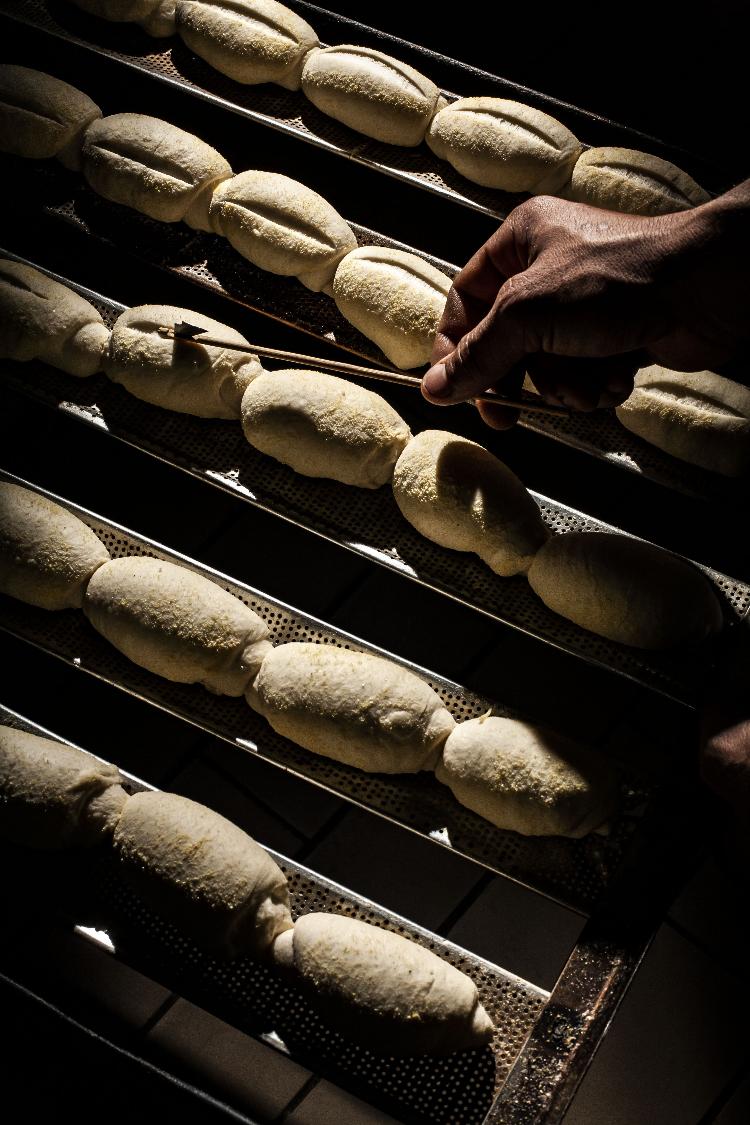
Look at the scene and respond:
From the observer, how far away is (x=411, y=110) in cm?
207

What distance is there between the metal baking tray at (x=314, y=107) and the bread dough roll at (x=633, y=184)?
0.36 ft

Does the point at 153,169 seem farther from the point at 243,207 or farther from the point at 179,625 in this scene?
the point at 179,625

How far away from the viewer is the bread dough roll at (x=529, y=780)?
1.54 meters

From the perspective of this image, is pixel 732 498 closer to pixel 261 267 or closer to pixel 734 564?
pixel 734 564

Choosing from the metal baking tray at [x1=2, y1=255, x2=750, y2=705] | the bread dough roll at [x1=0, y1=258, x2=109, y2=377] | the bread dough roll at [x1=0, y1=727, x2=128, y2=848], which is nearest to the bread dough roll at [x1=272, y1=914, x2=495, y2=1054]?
the bread dough roll at [x1=0, y1=727, x2=128, y2=848]

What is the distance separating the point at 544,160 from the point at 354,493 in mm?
853

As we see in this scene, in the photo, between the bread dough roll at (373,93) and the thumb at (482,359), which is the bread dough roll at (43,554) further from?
the bread dough roll at (373,93)

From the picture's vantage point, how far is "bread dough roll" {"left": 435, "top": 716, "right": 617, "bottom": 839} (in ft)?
5.04

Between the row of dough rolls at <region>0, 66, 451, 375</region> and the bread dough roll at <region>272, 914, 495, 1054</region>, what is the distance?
1.12 m

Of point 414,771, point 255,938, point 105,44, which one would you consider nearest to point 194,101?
point 105,44

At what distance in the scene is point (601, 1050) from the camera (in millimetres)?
1950

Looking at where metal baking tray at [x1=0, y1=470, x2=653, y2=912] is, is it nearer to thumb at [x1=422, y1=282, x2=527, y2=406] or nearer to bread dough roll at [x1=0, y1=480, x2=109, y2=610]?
bread dough roll at [x1=0, y1=480, x2=109, y2=610]

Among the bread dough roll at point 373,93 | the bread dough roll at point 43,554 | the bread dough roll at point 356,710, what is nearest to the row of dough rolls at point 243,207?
the bread dough roll at point 373,93

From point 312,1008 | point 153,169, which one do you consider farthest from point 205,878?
point 153,169
